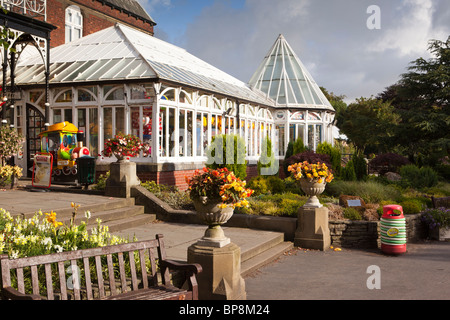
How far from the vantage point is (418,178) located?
589 inches

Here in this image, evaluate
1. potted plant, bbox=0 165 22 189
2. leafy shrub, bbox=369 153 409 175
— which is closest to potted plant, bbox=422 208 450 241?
leafy shrub, bbox=369 153 409 175

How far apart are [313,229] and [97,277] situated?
5314 mm

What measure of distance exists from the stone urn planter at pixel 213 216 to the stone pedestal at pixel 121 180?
17.9 ft

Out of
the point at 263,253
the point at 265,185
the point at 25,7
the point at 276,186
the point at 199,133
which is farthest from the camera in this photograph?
the point at 25,7

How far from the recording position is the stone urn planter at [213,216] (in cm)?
536

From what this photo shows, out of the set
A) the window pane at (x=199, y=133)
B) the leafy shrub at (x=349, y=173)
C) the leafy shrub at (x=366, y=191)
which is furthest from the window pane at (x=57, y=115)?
the leafy shrub at (x=349, y=173)

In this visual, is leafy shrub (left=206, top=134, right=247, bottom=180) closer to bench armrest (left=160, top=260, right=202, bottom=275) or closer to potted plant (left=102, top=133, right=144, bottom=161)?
potted plant (left=102, top=133, right=144, bottom=161)

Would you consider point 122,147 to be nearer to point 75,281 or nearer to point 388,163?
point 75,281

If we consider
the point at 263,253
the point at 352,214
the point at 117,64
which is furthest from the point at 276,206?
the point at 117,64

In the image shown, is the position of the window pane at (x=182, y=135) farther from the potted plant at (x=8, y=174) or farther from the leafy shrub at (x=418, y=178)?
the leafy shrub at (x=418, y=178)

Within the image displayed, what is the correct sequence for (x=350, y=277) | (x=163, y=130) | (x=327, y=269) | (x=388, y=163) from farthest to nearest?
(x=388, y=163) → (x=163, y=130) → (x=327, y=269) → (x=350, y=277)

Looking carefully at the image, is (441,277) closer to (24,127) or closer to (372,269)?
(372,269)

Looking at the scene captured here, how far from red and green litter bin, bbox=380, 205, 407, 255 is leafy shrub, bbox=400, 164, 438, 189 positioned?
6.38 m
